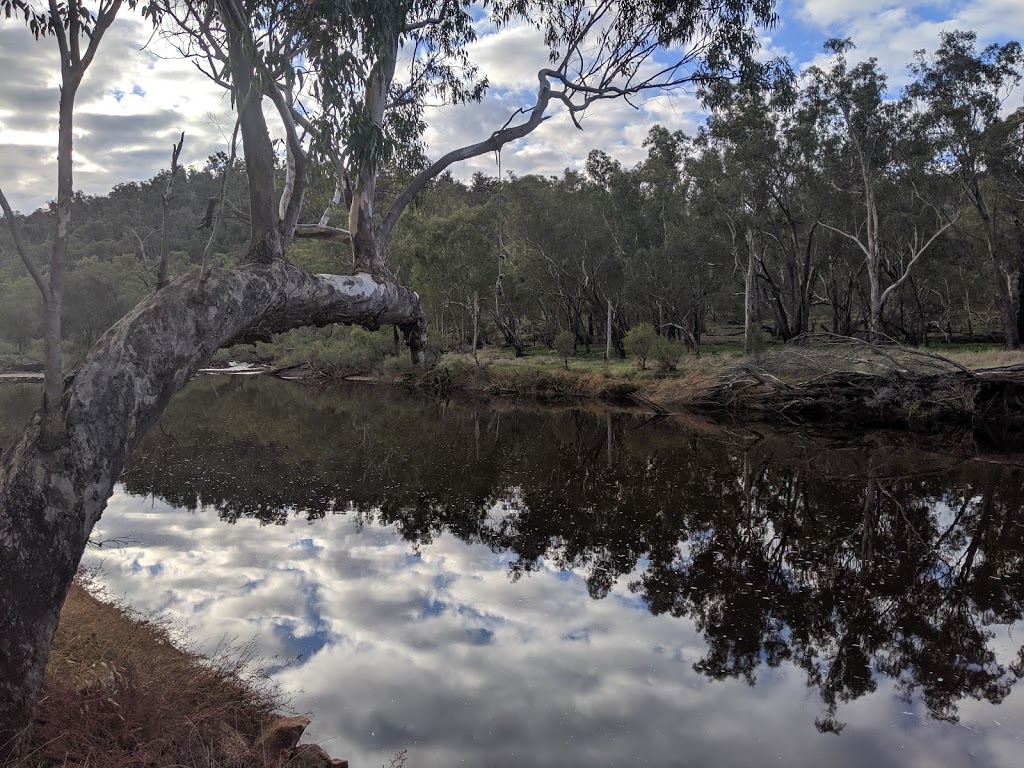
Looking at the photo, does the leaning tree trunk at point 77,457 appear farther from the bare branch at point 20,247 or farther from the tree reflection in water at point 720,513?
the tree reflection in water at point 720,513

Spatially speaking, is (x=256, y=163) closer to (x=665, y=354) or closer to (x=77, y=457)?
(x=77, y=457)

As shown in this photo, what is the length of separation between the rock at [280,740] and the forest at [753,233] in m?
17.0

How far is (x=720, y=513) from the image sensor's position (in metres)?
9.89

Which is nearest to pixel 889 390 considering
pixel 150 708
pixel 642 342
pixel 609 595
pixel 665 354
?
pixel 665 354

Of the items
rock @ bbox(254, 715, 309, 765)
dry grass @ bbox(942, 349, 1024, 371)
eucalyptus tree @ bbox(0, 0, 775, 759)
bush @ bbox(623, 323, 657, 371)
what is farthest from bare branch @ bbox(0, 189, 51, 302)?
bush @ bbox(623, 323, 657, 371)

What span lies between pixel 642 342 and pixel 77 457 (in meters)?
21.8

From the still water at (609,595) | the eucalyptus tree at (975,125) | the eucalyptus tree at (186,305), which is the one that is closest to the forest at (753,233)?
the eucalyptus tree at (975,125)

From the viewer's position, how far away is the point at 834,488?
37.2 ft

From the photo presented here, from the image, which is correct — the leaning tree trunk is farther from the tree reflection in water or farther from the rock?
the tree reflection in water

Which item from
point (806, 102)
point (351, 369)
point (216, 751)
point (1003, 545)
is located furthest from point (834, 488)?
point (351, 369)

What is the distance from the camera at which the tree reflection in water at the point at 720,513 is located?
19.5ft

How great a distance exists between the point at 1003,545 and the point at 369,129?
8724 mm

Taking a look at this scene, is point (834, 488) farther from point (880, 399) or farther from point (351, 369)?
point (351, 369)

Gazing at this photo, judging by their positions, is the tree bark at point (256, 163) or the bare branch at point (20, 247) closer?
the bare branch at point (20, 247)
